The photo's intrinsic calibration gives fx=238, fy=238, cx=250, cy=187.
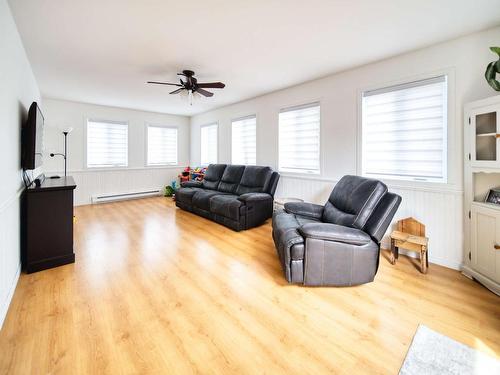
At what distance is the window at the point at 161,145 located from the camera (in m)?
7.12

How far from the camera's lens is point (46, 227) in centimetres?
Result: 264

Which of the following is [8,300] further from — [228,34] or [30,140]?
[228,34]

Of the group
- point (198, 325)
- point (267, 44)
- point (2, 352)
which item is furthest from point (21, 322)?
point (267, 44)

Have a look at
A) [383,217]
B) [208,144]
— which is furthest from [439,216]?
[208,144]

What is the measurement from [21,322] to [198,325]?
134cm

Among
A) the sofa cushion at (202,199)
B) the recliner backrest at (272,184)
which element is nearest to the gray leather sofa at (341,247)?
the recliner backrest at (272,184)

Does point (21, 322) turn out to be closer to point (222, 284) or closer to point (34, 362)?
point (34, 362)

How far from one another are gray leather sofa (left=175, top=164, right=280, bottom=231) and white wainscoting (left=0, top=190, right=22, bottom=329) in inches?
103

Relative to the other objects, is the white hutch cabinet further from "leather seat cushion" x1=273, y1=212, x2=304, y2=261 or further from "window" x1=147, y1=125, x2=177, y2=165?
"window" x1=147, y1=125, x2=177, y2=165

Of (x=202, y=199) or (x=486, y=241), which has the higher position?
(x=202, y=199)

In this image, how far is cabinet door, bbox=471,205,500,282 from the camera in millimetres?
2166

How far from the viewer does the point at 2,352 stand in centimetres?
151

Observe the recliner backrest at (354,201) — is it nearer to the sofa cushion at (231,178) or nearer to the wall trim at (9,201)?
the sofa cushion at (231,178)

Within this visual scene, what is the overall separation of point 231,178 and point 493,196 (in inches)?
159
